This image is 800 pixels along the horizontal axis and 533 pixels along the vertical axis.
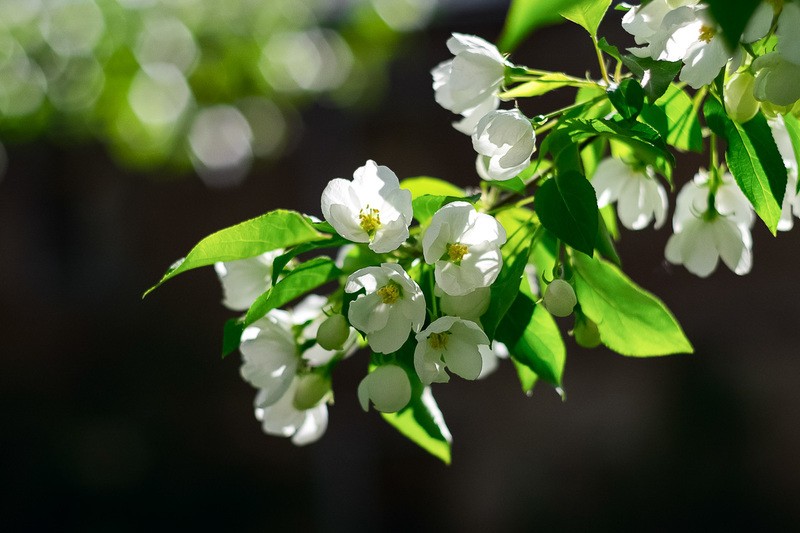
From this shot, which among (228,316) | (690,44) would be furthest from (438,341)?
(228,316)

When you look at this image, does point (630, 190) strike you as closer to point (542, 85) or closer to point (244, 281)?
point (542, 85)

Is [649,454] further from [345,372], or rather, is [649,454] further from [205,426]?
[205,426]

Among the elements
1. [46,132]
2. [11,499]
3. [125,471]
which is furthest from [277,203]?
[11,499]

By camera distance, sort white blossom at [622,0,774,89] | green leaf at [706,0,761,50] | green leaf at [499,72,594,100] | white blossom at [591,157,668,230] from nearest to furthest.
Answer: green leaf at [706,0,761,50] < white blossom at [622,0,774,89] < green leaf at [499,72,594,100] < white blossom at [591,157,668,230]

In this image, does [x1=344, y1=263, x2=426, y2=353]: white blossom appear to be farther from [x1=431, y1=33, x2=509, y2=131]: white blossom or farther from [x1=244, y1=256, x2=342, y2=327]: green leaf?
[x1=431, y1=33, x2=509, y2=131]: white blossom

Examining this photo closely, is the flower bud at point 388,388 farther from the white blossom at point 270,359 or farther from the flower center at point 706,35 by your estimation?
the flower center at point 706,35

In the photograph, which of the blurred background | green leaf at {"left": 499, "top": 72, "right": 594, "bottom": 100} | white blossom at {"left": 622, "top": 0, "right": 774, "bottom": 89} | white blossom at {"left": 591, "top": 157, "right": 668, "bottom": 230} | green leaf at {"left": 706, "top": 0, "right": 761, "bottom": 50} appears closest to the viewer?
green leaf at {"left": 706, "top": 0, "right": 761, "bottom": 50}

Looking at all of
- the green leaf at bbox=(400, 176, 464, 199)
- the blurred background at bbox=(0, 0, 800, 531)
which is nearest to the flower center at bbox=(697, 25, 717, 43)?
the green leaf at bbox=(400, 176, 464, 199)

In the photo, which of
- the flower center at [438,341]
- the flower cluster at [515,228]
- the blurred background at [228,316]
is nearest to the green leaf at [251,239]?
the flower cluster at [515,228]
